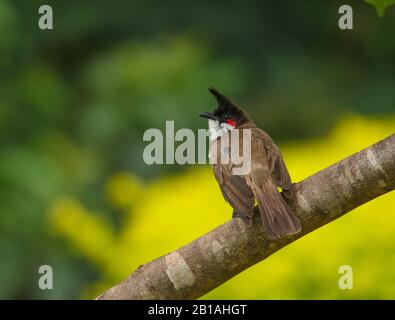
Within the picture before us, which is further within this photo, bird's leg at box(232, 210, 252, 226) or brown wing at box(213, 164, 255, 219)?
brown wing at box(213, 164, 255, 219)

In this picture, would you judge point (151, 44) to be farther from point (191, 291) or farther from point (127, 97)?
point (191, 291)

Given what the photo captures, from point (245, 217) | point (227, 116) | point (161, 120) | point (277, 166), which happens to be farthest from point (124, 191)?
point (245, 217)

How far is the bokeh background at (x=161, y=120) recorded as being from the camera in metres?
4.89

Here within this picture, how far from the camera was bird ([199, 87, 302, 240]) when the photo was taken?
3.38 metres

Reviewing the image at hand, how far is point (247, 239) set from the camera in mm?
3336

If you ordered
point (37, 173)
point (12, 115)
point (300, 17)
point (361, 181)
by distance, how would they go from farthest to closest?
1. point (300, 17)
2. point (12, 115)
3. point (37, 173)
4. point (361, 181)

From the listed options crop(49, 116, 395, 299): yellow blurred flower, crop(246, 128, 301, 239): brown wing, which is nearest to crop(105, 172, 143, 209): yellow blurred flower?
crop(49, 116, 395, 299): yellow blurred flower

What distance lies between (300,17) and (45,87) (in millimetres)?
2538

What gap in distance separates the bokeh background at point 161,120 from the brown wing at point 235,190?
910 millimetres

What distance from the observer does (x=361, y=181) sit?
10.6 feet

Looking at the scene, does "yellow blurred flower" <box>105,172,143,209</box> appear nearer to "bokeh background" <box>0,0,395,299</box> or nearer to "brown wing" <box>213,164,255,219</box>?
"bokeh background" <box>0,0,395,299</box>

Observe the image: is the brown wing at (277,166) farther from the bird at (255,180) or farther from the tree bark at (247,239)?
the tree bark at (247,239)

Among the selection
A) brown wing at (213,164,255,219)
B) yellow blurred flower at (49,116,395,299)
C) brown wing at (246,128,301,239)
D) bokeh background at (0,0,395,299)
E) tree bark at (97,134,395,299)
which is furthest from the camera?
bokeh background at (0,0,395,299)

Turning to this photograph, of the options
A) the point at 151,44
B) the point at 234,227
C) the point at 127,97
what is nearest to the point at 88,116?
the point at 127,97
